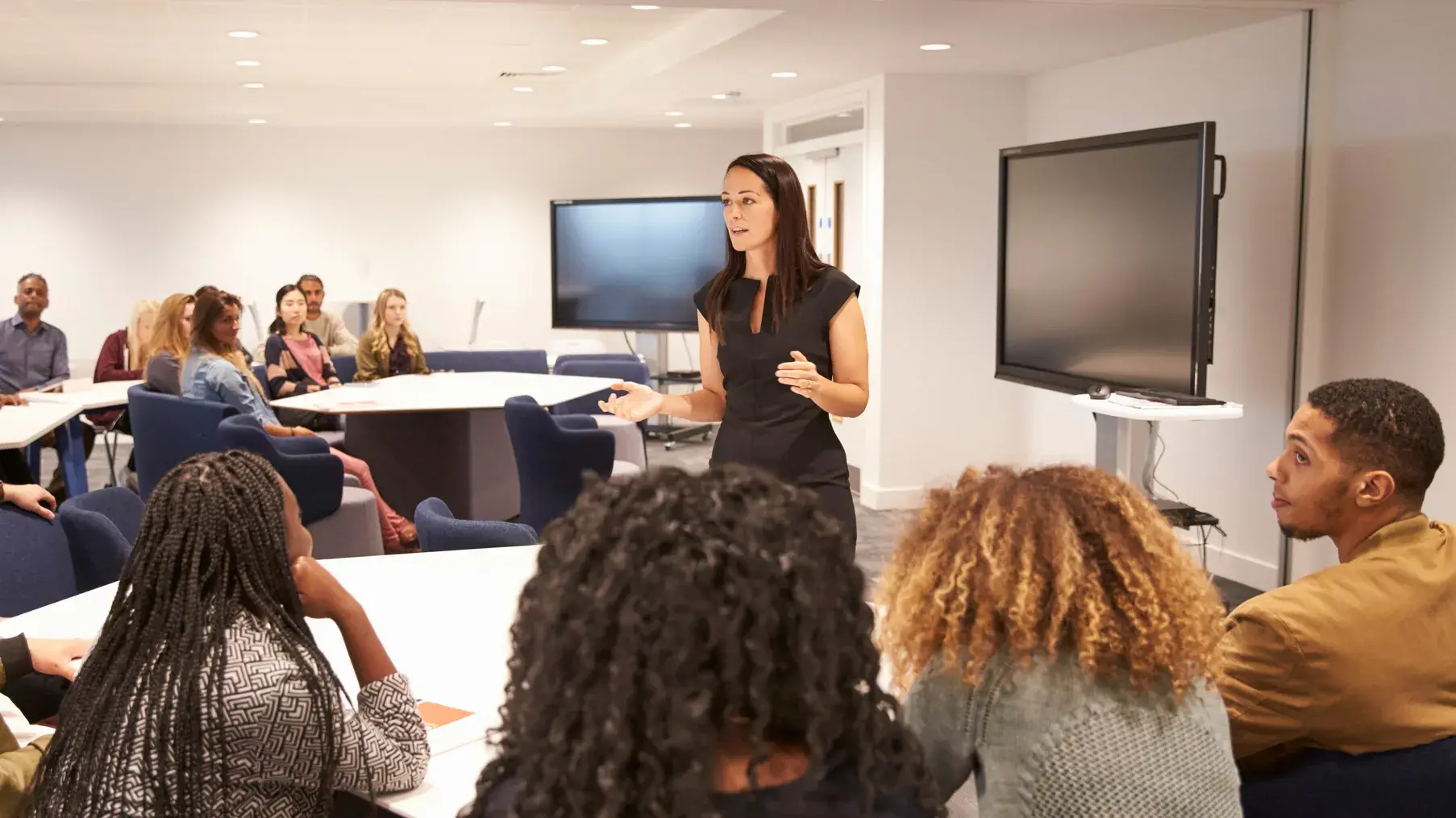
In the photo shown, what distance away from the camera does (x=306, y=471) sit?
496cm

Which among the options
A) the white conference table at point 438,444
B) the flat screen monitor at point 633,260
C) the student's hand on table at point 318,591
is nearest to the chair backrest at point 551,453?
the white conference table at point 438,444

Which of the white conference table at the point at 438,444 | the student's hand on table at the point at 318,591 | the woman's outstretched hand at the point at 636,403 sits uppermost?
the woman's outstretched hand at the point at 636,403

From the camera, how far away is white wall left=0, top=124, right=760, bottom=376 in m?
12.0

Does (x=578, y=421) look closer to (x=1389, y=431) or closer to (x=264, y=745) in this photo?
(x=1389, y=431)

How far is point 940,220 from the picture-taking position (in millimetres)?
7660

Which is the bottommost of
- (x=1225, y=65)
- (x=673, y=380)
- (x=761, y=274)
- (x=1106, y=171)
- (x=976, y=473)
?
(x=673, y=380)

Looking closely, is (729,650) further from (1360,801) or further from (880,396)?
(880,396)

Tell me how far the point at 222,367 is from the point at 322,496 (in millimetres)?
1196

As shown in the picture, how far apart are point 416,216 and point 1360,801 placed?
38.0 ft

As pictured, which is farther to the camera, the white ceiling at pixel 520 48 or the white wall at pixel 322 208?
the white wall at pixel 322 208

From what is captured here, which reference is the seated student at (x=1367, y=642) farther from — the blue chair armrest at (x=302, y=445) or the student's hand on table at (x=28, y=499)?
the blue chair armrest at (x=302, y=445)

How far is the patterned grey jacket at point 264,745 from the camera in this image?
1591mm

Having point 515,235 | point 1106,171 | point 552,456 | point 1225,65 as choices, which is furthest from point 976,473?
point 515,235

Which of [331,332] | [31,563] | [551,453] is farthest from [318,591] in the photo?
[331,332]
